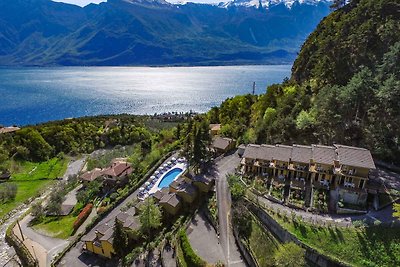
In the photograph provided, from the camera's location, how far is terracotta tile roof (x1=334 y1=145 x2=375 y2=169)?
103 ft

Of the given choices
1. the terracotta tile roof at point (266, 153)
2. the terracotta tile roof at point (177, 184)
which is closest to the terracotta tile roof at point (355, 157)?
the terracotta tile roof at point (266, 153)

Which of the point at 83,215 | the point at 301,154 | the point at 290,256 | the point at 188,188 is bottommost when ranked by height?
the point at 83,215

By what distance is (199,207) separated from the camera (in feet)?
125

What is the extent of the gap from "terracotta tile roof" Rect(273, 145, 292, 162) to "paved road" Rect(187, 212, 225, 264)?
12.7 m

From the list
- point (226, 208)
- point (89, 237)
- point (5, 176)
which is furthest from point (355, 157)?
point (5, 176)

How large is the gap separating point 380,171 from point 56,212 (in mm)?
53441

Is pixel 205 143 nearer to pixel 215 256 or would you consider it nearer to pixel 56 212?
pixel 215 256

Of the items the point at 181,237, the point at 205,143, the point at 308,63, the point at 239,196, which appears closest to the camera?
the point at 181,237

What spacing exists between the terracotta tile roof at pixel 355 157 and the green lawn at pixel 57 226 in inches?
1651

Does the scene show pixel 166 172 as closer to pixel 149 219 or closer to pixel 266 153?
pixel 149 219

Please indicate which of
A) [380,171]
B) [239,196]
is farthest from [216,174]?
[380,171]

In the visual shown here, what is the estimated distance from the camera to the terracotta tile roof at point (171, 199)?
1484 inches

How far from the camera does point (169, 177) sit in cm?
4825

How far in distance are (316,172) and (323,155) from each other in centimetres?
245
